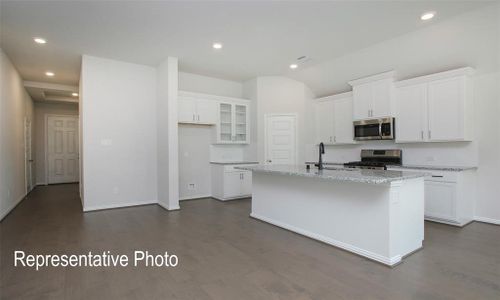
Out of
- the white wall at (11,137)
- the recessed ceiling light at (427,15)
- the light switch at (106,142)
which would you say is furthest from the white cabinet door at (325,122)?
the white wall at (11,137)

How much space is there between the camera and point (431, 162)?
4.75 m

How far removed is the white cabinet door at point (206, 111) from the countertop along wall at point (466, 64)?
299 centimetres

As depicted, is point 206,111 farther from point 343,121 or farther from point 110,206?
point 343,121

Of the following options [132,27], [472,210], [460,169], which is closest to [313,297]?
[460,169]

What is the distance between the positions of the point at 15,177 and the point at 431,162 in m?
8.05

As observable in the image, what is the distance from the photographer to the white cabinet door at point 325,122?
6234 mm

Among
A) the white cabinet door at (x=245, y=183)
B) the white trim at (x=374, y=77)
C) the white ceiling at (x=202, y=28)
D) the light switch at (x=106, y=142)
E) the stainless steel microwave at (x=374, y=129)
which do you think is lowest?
the white cabinet door at (x=245, y=183)

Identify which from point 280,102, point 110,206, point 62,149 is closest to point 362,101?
point 280,102

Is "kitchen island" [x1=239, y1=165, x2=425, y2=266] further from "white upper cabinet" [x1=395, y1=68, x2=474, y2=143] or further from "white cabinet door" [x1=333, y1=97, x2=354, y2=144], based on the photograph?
"white cabinet door" [x1=333, y1=97, x2=354, y2=144]

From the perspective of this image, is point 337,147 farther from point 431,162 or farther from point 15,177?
point 15,177

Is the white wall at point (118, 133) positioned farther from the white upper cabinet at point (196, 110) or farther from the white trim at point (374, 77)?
the white trim at point (374, 77)

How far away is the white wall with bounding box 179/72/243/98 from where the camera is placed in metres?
6.25

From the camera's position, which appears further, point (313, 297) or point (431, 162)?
point (431, 162)

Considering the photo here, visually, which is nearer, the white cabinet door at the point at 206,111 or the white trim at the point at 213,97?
the white trim at the point at 213,97
